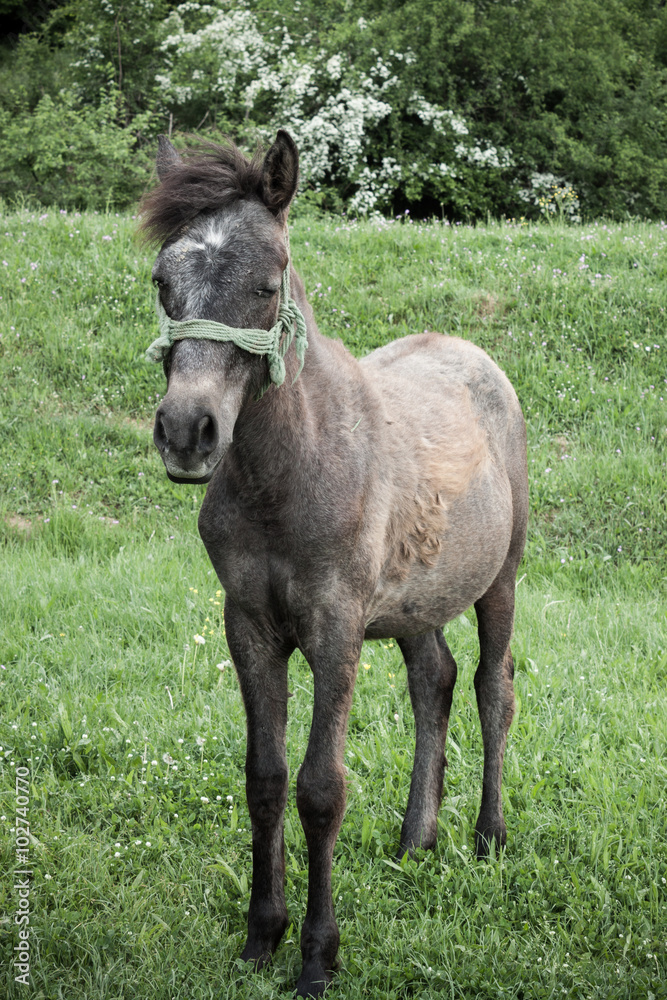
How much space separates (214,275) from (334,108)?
13335mm

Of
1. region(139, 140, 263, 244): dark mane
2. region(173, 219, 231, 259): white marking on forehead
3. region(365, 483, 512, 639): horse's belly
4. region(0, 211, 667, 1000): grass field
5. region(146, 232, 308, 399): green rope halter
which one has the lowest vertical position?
region(0, 211, 667, 1000): grass field

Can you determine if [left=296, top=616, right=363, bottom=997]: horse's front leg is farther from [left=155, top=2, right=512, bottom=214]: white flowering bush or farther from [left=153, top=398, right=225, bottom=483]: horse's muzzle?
[left=155, top=2, right=512, bottom=214]: white flowering bush

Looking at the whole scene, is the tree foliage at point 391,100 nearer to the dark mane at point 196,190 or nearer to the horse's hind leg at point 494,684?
the horse's hind leg at point 494,684

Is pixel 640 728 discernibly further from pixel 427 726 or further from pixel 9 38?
pixel 9 38

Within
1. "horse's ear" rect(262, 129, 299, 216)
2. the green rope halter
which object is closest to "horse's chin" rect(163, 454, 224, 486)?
the green rope halter

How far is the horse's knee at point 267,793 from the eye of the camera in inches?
119

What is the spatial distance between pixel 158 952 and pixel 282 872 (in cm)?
51

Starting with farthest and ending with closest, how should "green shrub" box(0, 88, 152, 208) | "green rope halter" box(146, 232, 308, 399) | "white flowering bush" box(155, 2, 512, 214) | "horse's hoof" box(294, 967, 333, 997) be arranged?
1. "white flowering bush" box(155, 2, 512, 214)
2. "green shrub" box(0, 88, 152, 208)
3. "horse's hoof" box(294, 967, 333, 997)
4. "green rope halter" box(146, 232, 308, 399)

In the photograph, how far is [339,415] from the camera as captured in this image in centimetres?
298

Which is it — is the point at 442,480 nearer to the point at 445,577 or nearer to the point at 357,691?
the point at 445,577

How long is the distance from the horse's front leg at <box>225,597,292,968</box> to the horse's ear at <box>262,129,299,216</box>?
1.36m

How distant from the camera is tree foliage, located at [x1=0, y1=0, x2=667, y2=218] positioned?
14.4 meters

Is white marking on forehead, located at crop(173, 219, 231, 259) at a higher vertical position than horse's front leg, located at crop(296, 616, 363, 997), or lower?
higher

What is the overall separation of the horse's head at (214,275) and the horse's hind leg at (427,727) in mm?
1836
